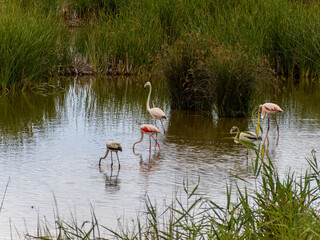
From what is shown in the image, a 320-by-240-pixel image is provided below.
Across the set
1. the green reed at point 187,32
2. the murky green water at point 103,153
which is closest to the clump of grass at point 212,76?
the murky green water at point 103,153

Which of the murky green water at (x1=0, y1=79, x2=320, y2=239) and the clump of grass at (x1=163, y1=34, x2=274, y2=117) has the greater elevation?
the clump of grass at (x1=163, y1=34, x2=274, y2=117)

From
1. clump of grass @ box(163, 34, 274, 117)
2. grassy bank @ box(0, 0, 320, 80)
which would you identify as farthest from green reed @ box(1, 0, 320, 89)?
clump of grass @ box(163, 34, 274, 117)

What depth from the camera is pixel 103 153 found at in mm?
8969

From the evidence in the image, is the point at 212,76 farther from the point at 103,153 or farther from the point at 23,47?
the point at 23,47

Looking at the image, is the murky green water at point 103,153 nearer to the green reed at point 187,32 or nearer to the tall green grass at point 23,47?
the tall green grass at point 23,47

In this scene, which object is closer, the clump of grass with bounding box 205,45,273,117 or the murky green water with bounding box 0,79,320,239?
the murky green water with bounding box 0,79,320,239

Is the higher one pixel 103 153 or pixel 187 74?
pixel 187 74

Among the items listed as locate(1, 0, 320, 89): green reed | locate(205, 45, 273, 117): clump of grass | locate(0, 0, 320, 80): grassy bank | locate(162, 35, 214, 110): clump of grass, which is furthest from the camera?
locate(0, 0, 320, 80): grassy bank

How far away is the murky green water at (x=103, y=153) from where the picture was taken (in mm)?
6469

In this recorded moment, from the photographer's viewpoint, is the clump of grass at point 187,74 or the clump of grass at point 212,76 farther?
the clump of grass at point 187,74

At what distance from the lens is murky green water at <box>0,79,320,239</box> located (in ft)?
21.2

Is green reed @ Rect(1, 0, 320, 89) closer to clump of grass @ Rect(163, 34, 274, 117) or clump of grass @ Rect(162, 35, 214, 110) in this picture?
clump of grass @ Rect(162, 35, 214, 110)

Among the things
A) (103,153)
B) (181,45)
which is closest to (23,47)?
(181,45)

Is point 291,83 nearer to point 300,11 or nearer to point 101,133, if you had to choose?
point 300,11
